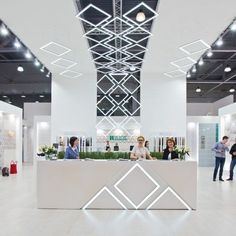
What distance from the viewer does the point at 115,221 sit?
484 centimetres

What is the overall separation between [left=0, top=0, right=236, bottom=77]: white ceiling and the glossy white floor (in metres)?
3.90

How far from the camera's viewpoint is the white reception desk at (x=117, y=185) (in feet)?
18.6

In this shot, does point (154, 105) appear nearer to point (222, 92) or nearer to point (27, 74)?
point (27, 74)

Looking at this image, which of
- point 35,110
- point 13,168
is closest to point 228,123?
point 13,168

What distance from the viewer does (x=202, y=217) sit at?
5.13 metres

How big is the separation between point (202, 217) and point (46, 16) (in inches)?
203

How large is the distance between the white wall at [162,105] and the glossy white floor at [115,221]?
21.2 feet

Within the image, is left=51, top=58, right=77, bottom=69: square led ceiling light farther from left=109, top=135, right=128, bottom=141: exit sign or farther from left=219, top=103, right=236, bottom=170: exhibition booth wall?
left=219, top=103, right=236, bottom=170: exhibition booth wall

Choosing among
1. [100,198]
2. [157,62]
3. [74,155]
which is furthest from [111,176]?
[157,62]

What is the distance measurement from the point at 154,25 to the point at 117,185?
4003 mm

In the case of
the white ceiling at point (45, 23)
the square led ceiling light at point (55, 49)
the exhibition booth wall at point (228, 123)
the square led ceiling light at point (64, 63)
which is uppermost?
the white ceiling at point (45, 23)

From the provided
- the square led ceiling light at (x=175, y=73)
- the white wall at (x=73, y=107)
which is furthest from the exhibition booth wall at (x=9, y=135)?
the square led ceiling light at (x=175, y=73)

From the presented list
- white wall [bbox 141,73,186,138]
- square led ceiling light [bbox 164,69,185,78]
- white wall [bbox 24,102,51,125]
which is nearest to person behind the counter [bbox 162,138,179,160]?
white wall [bbox 141,73,186,138]

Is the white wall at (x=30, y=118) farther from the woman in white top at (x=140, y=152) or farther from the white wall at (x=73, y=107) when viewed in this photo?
the woman in white top at (x=140, y=152)
